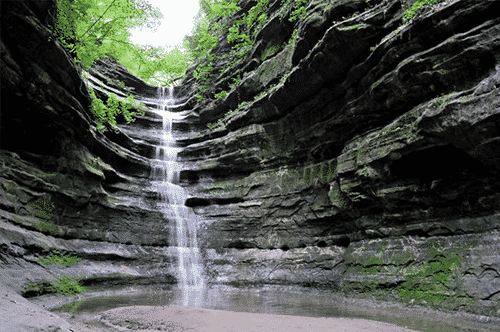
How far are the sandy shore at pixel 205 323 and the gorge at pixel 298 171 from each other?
1.17 meters

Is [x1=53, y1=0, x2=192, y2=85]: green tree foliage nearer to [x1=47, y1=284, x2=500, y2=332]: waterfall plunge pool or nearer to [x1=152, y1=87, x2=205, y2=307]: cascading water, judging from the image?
[x1=152, y1=87, x2=205, y2=307]: cascading water

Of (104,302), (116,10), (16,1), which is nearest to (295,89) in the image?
(116,10)

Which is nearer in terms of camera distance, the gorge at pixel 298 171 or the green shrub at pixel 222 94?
the gorge at pixel 298 171

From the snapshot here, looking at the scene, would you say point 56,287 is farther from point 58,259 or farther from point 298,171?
point 298,171

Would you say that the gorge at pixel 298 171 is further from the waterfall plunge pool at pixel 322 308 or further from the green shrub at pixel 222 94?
the green shrub at pixel 222 94

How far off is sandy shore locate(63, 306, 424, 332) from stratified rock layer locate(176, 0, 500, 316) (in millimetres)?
3956

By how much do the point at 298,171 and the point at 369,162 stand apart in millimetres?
4598

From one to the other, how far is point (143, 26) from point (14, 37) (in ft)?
16.7

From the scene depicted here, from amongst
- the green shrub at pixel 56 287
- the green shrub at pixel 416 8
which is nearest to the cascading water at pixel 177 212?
the green shrub at pixel 56 287

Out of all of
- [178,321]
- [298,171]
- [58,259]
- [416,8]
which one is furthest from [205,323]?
[416,8]

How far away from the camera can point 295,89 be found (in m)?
13.6

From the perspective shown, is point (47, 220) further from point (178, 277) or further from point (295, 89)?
point (295, 89)

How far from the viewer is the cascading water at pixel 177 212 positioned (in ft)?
47.3

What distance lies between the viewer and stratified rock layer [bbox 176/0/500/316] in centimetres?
799
